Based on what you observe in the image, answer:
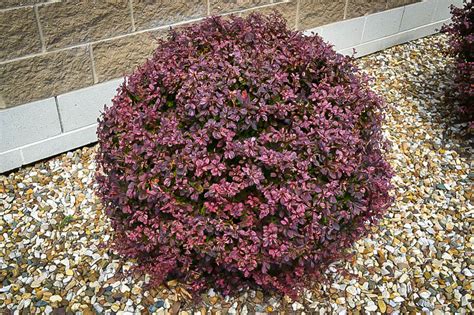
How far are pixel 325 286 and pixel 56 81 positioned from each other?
2.24 meters

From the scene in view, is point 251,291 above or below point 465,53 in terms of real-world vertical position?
below

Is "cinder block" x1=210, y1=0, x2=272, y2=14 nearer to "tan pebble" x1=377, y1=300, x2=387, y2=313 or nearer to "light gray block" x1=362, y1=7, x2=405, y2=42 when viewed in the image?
"light gray block" x1=362, y1=7, x2=405, y2=42

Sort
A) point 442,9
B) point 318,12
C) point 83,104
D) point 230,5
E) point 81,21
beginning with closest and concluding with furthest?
point 81,21
point 83,104
point 230,5
point 318,12
point 442,9

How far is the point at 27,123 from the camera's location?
127 inches

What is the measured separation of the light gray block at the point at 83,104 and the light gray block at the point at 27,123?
0.07m

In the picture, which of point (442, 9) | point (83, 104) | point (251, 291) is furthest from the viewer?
point (442, 9)

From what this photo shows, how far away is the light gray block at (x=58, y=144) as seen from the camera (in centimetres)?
335

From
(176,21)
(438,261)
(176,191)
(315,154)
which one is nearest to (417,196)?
(438,261)

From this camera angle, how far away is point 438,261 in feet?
9.23

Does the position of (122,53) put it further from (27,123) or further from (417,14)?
(417,14)

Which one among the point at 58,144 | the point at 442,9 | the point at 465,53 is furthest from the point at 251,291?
the point at 442,9

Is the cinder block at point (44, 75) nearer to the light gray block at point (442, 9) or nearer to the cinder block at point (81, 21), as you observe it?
the cinder block at point (81, 21)

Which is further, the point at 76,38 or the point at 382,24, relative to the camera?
the point at 382,24

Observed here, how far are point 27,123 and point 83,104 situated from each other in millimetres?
411
